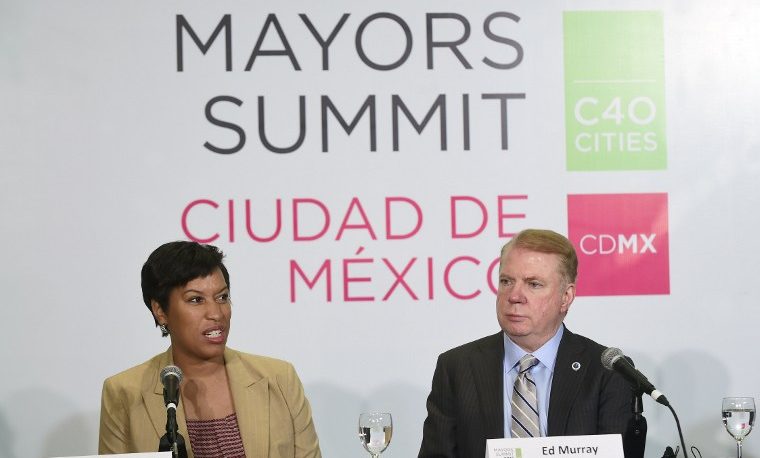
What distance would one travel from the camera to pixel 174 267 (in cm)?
417

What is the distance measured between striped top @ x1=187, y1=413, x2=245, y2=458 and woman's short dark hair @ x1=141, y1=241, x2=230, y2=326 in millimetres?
484

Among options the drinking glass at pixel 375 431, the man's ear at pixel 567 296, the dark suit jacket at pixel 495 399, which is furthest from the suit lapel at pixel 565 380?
the drinking glass at pixel 375 431

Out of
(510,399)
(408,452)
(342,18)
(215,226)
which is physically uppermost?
(342,18)

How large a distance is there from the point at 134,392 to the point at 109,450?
25cm

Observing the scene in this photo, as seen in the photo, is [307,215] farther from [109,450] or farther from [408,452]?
[109,450]

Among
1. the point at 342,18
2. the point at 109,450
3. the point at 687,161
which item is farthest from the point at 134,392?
the point at 687,161

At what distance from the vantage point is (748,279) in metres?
5.41

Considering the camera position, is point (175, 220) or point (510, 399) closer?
point (510, 399)

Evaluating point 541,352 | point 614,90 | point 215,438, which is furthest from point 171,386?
point 614,90

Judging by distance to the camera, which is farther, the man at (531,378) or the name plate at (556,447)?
the man at (531,378)

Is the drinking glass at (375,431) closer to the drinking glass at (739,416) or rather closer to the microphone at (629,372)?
the microphone at (629,372)

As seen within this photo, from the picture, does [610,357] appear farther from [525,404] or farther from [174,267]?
[174,267]

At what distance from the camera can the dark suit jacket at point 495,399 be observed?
393 centimetres

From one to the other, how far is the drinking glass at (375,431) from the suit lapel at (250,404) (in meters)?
0.66
